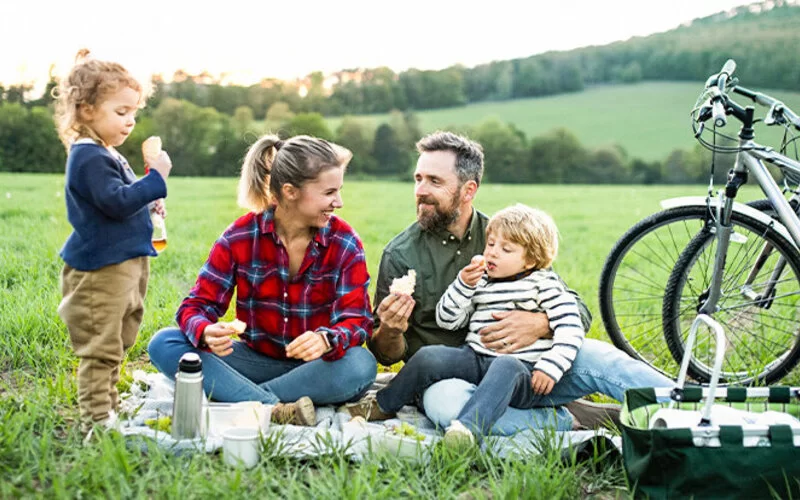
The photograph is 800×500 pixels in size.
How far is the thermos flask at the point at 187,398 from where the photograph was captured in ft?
10.0

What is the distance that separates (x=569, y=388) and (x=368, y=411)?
0.87 m

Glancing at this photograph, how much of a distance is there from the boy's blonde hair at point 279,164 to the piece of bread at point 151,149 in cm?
55

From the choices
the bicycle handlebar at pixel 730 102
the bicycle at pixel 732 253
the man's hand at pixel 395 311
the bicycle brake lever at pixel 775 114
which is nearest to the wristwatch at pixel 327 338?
the man's hand at pixel 395 311

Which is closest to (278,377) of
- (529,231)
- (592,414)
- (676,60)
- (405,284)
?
(405,284)

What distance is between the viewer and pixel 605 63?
30.0 m

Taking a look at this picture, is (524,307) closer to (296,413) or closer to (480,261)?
(480,261)

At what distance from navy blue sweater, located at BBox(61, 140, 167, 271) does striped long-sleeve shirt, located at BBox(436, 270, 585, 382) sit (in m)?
1.31

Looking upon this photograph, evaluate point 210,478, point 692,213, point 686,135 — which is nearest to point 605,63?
point 686,135

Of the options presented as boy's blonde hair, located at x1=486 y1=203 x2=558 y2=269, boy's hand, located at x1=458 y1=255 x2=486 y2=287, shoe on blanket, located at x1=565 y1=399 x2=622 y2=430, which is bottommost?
shoe on blanket, located at x1=565 y1=399 x2=622 y2=430

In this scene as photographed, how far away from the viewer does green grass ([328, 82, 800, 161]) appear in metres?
25.2

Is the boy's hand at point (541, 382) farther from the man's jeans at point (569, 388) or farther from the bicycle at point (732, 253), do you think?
the bicycle at point (732, 253)

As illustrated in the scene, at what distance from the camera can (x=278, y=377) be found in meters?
3.68

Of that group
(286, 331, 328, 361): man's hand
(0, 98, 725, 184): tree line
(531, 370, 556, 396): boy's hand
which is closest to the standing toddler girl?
(286, 331, 328, 361): man's hand

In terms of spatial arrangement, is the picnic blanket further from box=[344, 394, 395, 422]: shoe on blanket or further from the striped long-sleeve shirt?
the striped long-sleeve shirt
